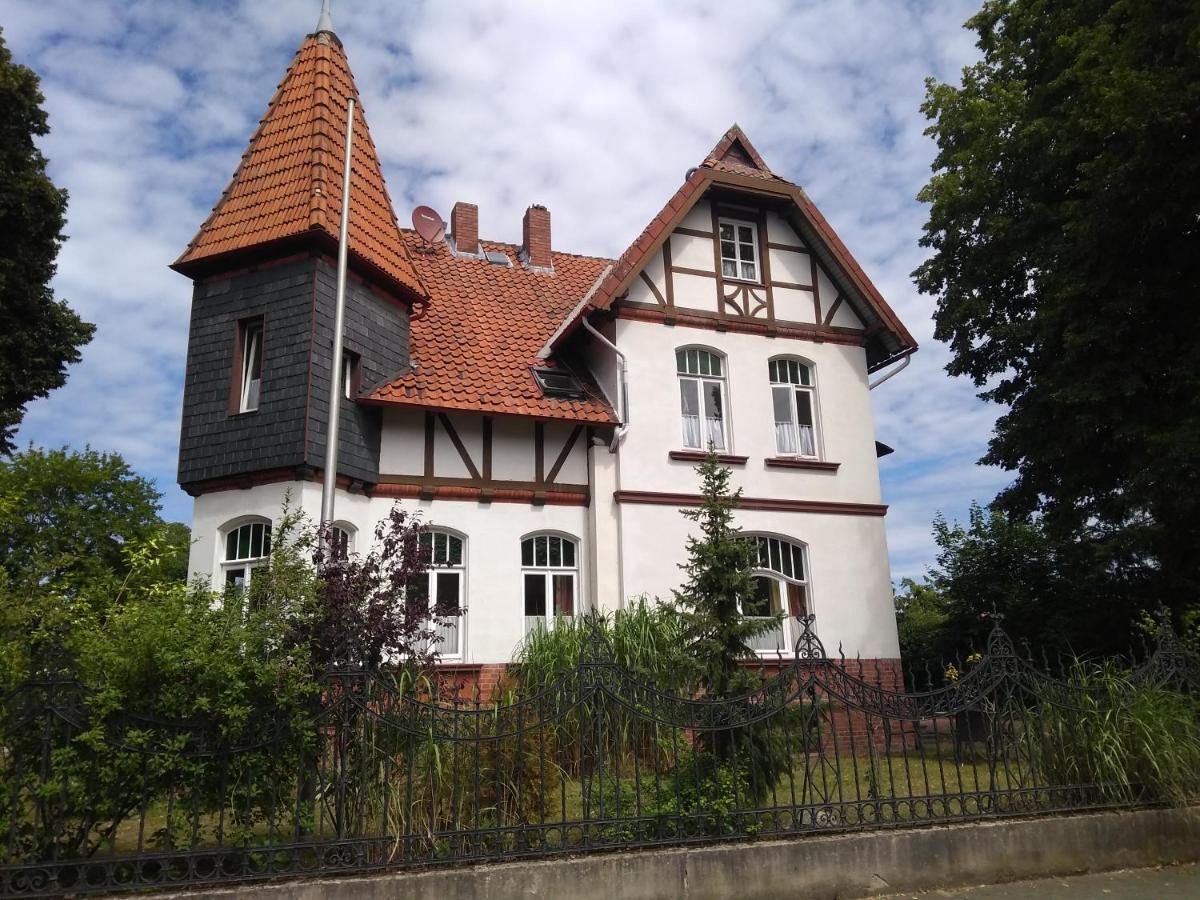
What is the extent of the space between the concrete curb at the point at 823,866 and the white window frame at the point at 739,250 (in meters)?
11.0

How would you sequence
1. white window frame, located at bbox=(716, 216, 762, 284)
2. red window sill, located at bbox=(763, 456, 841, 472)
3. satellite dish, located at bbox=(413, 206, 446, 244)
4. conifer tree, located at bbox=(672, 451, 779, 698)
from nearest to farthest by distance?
conifer tree, located at bbox=(672, 451, 779, 698), red window sill, located at bbox=(763, 456, 841, 472), white window frame, located at bbox=(716, 216, 762, 284), satellite dish, located at bbox=(413, 206, 446, 244)

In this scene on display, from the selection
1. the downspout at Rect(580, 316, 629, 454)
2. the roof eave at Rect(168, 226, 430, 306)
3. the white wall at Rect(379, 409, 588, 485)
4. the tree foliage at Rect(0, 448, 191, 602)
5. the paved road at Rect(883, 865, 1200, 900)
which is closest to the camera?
the paved road at Rect(883, 865, 1200, 900)

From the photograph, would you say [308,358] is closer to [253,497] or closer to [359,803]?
[253,497]

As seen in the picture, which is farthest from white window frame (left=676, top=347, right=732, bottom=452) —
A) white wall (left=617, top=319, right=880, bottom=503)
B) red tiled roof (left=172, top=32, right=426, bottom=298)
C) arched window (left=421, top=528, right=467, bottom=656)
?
red tiled roof (left=172, top=32, right=426, bottom=298)

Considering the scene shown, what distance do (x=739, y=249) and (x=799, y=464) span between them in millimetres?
4248

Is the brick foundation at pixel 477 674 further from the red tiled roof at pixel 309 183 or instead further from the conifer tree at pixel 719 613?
the red tiled roof at pixel 309 183

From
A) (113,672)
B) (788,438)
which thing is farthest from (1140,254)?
(113,672)

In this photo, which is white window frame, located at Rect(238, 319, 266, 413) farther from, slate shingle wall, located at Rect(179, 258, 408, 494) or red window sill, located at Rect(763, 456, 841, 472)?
red window sill, located at Rect(763, 456, 841, 472)

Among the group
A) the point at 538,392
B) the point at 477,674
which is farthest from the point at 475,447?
the point at 477,674

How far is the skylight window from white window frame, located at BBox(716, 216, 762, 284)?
11.6 feet

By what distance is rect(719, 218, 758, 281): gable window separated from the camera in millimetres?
16922

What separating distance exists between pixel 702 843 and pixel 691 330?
10.3m

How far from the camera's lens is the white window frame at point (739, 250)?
16859 mm

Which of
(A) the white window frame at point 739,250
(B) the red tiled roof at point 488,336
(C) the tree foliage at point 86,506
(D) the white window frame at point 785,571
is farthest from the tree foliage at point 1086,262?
(C) the tree foliage at point 86,506
